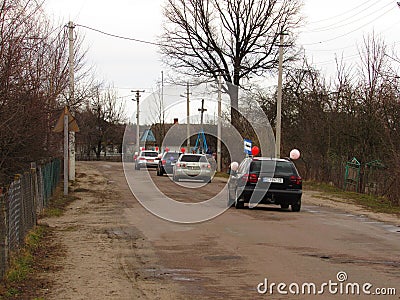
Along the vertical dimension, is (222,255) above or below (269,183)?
below

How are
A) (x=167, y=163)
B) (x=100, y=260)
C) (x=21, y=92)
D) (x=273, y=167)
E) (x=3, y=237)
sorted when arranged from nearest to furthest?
1. (x=3, y=237)
2. (x=100, y=260)
3. (x=21, y=92)
4. (x=273, y=167)
5. (x=167, y=163)

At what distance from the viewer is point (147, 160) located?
159 ft

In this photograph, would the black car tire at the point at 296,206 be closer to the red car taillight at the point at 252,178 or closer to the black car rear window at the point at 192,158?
the red car taillight at the point at 252,178

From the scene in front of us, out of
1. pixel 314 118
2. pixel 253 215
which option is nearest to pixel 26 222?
pixel 253 215

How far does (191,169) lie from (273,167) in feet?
52.2

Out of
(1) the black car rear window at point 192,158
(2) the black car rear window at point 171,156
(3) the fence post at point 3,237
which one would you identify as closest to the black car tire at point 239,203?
(3) the fence post at point 3,237

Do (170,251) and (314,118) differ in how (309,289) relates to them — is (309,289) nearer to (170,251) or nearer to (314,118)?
(170,251)

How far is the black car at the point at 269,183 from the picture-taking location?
1858 cm

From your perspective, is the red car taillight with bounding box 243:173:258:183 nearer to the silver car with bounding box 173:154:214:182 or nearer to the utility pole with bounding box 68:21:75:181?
the utility pole with bounding box 68:21:75:181

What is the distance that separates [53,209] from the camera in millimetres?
18312

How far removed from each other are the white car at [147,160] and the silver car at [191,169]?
13.7m

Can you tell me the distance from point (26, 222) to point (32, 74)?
15.4 ft

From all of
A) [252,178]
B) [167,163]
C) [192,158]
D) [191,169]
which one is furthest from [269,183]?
[167,163]

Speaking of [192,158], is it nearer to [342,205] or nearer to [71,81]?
[71,81]
